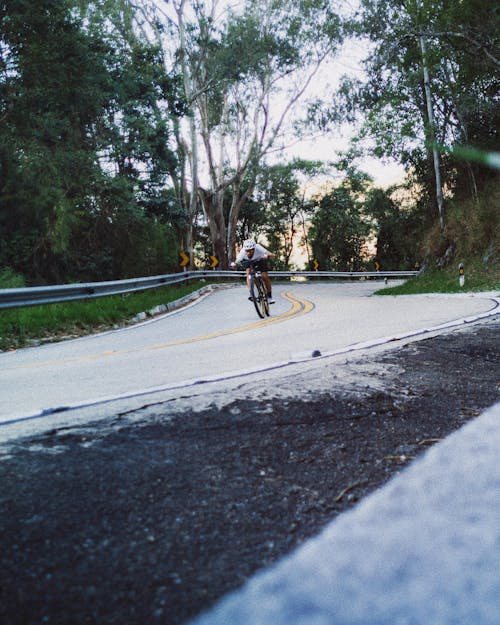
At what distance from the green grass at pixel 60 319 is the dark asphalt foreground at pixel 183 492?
723 cm

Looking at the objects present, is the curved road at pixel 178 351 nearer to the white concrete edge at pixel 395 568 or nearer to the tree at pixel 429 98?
the white concrete edge at pixel 395 568

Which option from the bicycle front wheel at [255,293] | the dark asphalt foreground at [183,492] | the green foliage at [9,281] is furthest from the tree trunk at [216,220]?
the dark asphalt foreground at [183,492]

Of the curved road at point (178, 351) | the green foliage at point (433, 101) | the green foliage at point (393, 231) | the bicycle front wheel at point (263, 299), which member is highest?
the green foliage at point (433, 101)

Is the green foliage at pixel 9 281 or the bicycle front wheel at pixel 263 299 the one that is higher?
the green foliage at pixel 9 281

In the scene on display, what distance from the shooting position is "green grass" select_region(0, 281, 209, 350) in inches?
433

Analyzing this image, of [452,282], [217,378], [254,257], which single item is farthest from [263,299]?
[452,282]

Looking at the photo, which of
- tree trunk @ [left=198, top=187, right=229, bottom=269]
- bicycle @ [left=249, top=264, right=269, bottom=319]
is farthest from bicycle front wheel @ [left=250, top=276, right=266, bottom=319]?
Result: tree trunk @ [left=198, top=187, right=229, bottom=269]

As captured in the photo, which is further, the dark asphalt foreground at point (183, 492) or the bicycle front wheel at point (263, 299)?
the bicycle front wheel at point (263, 299)

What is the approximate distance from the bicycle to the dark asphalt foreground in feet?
29.1

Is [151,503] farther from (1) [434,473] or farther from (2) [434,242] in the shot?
(2) [434,242]

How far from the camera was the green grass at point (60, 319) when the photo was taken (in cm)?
1101

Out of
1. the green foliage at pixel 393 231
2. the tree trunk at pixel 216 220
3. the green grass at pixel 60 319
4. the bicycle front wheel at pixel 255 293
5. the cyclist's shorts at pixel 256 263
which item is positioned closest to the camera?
the green grass at pixel 60 319

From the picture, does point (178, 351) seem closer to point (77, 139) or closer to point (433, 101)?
point (77, 139)

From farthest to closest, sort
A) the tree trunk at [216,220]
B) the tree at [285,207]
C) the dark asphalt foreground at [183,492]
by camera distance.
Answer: the tree at [285,207], the tree trunk at [216,220], the dark asphalt foreground at [183,492]
